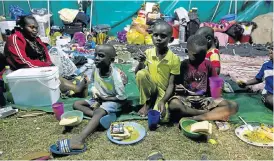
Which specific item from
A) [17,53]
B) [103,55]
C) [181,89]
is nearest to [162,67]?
[181,89]

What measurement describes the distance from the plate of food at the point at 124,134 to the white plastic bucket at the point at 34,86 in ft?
3.60

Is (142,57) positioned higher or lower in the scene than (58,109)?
higher

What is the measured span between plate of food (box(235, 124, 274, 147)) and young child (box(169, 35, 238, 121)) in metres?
0.28

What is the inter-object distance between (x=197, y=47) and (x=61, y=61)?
2.34 m

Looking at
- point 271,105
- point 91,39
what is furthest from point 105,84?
point 91,39

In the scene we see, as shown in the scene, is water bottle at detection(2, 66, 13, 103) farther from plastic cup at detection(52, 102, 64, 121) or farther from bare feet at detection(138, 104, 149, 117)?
bare feet at detection(138, 104, 149, 117)

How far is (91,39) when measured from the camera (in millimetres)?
6449

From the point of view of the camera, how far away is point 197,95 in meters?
3.03

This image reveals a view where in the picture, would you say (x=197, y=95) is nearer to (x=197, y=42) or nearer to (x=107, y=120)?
(x=197, y=42)

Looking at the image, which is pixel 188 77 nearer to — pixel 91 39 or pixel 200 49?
pixel 200 49

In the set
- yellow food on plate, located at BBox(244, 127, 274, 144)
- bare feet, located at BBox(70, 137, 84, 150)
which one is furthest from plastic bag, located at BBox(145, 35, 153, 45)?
bare feet, located at BBox(70, 137, 84, 150)

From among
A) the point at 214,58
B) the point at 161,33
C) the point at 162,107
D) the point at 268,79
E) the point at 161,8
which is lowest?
the point at 162,107

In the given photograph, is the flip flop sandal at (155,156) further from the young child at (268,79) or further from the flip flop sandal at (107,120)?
the young child at (268,79)

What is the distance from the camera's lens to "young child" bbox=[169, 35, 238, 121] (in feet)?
9.46
